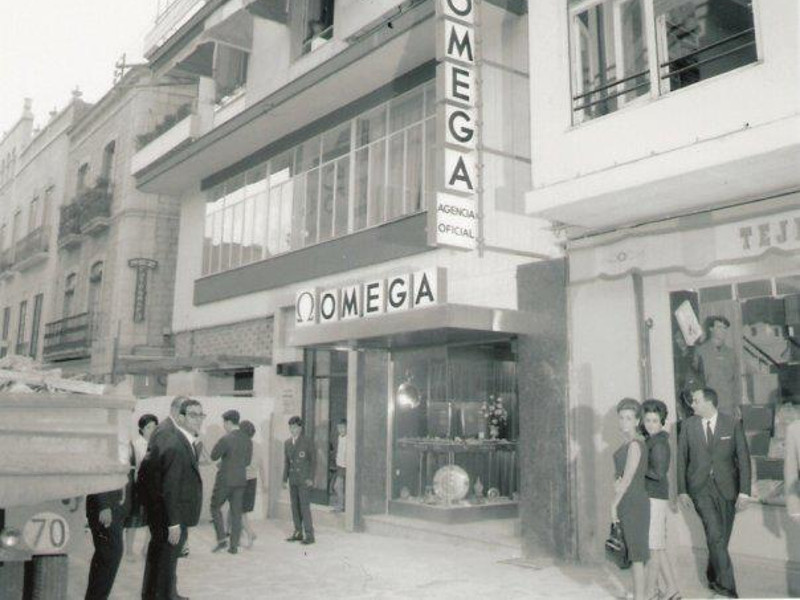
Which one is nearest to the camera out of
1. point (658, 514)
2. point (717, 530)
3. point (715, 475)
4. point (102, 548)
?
point (102, 548)

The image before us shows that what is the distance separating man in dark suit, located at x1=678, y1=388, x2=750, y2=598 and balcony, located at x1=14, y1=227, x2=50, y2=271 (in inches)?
1000

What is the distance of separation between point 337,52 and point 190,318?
831cm

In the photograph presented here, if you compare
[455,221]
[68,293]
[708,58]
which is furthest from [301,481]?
[68,293]

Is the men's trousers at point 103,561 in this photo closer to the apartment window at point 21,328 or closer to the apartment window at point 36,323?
the apartment window at point 36,323

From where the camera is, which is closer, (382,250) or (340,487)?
(382,250)

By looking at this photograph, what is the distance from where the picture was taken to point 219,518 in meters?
10.4

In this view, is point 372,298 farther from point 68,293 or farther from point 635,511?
point 68,293

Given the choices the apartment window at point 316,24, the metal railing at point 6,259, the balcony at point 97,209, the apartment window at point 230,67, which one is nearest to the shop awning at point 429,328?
the apartment window at point 316,24

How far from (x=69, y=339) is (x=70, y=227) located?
12.0ft

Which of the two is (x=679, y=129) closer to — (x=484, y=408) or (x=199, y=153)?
(x=484, y=408)

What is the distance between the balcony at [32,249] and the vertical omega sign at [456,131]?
21551 mm

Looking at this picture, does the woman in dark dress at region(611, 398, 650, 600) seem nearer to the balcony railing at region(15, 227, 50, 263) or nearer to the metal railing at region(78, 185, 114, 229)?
the metal railing at region(78, 185, 114, 229)

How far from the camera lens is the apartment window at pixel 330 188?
42.5 ft

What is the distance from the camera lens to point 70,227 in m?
24.2
